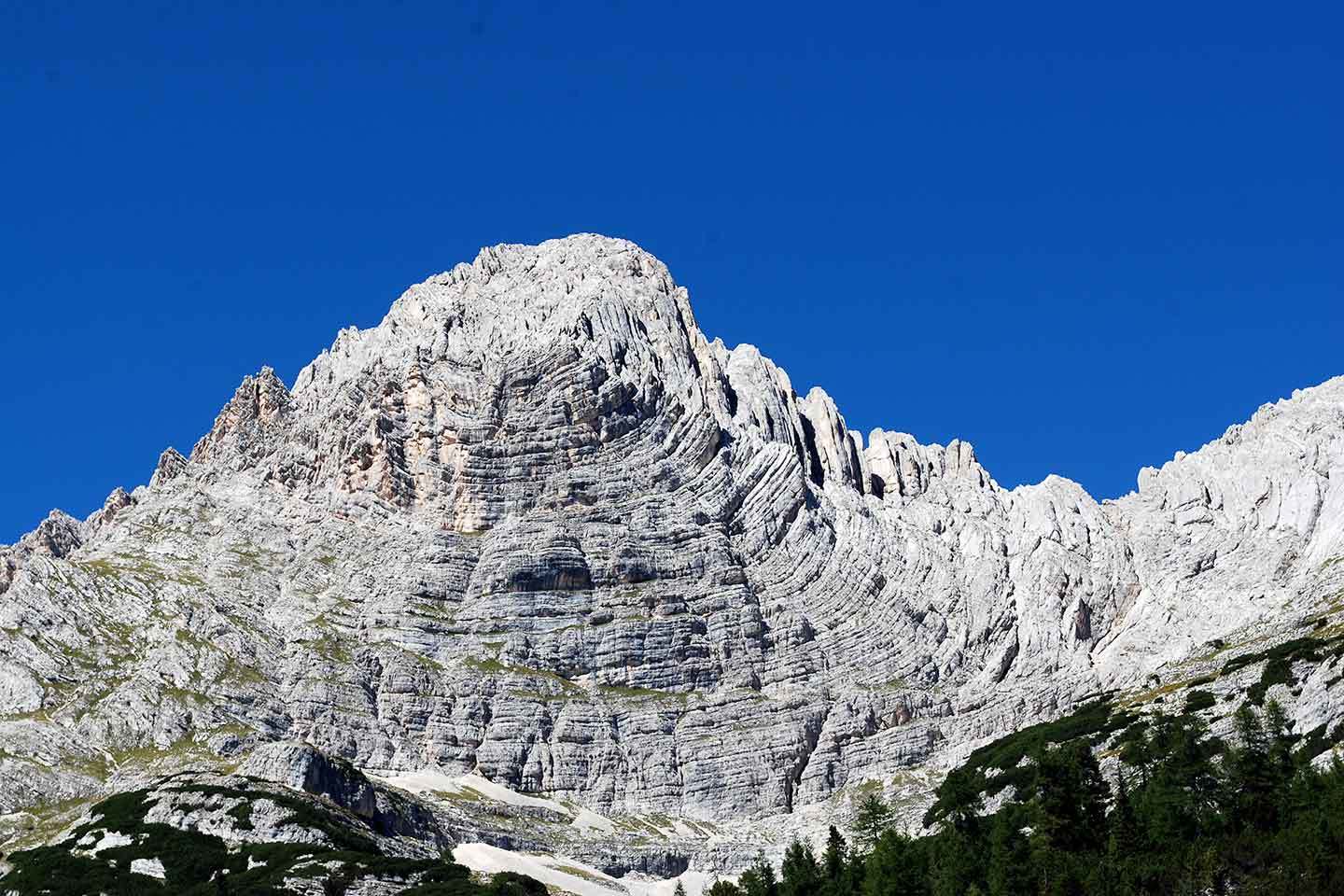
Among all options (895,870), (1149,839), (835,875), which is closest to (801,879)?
(835,875)

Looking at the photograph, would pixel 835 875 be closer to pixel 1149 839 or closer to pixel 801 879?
pixel 801 879

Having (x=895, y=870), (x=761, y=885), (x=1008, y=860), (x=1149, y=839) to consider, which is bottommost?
(x=1149, y=839)

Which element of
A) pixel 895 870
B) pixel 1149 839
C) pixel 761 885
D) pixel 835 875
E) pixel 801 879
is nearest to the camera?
→ pixel 1149 839

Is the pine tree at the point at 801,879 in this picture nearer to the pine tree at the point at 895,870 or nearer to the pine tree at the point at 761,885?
the pine tree at the point at 761,885

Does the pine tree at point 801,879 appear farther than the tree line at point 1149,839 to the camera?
Yes

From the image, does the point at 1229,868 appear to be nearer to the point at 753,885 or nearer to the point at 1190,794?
the point at 1190,794

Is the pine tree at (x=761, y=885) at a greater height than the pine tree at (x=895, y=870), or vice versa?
the pine tree at (x=761, y=885)

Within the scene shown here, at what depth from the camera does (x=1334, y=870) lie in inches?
6043

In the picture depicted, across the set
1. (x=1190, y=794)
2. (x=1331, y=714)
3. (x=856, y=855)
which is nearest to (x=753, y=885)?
(x=856, y=855)

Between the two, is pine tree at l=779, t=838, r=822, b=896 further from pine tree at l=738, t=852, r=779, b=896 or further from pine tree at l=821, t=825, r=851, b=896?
pine tree at l=821, t=825, r=851, b=896

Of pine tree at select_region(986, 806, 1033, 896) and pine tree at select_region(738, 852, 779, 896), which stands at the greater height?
pine tree at select_region(738, 852, 779, 896)

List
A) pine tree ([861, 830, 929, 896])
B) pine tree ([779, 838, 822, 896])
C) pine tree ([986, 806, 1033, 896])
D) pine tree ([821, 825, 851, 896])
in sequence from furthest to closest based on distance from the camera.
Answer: pine tree ([779, 838, 822, 896]) < pine tree ([821, 825, 851, 896]) < pine tree ([861, 830, 929, 896]) < pine tree ([986, 806, 1033, 896])

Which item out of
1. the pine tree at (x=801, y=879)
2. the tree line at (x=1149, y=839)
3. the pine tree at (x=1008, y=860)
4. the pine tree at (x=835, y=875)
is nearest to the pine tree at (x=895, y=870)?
the tree line at (x=1149, y=839)

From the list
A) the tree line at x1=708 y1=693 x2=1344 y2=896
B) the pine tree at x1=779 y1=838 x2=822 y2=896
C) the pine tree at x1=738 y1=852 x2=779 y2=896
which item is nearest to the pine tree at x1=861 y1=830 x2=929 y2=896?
the tree line at x1=708 y1=693 x2=1344 y2=896
